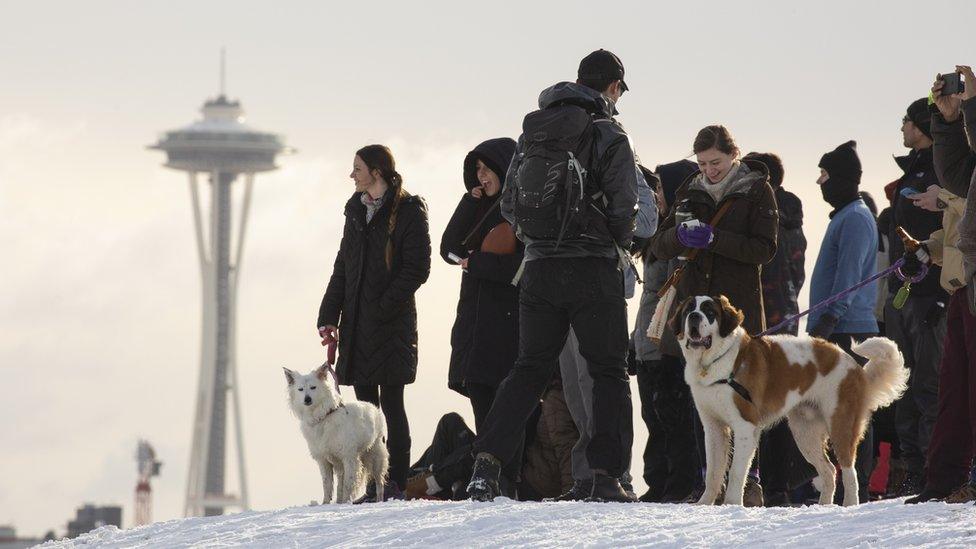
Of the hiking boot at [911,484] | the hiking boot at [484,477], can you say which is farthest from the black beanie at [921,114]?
the hiking boot at [484,477]

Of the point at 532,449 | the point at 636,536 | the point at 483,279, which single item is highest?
the point at 483,279

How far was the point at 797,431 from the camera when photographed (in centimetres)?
966

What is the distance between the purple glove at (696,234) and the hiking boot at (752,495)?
1072 millimetres

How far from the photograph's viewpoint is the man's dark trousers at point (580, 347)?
877 cm

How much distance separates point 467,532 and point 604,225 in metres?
1.46

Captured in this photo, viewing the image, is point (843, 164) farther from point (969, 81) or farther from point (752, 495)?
point (969, 81)

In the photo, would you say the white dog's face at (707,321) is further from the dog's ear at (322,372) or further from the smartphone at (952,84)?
the dog's ear at (322,372)

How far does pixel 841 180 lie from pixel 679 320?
2.02m

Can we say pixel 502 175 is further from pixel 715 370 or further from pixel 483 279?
pixel 715 370

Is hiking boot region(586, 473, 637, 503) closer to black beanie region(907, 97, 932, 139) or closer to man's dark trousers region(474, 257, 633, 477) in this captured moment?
man's dark trousers region(474, 257, 633, 477)

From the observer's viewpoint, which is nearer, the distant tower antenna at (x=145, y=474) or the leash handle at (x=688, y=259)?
the leash handle at (x=688, y=259)

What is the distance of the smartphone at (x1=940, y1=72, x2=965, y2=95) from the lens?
7.85m

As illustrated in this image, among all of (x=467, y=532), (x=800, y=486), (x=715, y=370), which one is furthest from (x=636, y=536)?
(x=800, y=486)

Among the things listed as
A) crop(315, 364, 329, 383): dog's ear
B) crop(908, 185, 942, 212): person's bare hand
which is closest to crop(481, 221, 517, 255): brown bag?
crop(315, 364, 329, 383): dog's ear
